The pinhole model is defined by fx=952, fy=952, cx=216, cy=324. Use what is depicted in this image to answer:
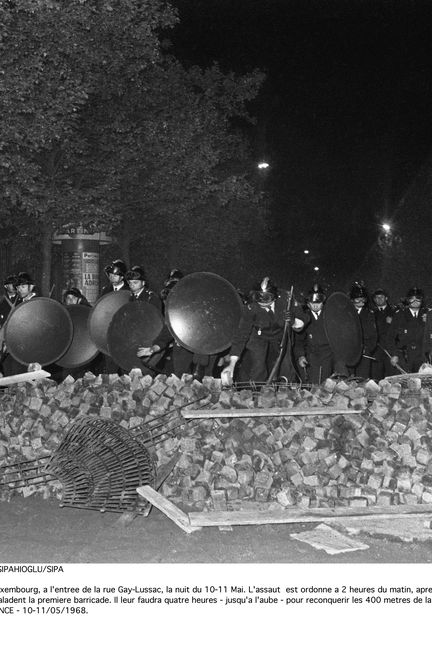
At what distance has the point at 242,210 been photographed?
3041 cm

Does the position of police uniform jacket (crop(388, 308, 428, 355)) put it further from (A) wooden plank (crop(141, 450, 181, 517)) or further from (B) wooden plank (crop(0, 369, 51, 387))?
(B) wooden plank (crop(0, 369, 51, 387))

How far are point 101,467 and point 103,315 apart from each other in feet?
11.1

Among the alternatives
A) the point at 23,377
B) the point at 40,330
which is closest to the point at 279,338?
the point at 40,330

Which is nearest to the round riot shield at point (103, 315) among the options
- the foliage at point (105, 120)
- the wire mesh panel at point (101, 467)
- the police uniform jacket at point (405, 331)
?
the wire mesh panel at point (101, 467)

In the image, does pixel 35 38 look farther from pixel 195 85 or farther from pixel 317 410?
pixel 195 85

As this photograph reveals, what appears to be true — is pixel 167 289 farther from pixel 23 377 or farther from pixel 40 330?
Answer: pixel 23 377

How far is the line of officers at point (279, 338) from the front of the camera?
971 centimetres

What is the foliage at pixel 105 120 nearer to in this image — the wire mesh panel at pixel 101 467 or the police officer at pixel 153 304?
the police officer at pixel 153 304

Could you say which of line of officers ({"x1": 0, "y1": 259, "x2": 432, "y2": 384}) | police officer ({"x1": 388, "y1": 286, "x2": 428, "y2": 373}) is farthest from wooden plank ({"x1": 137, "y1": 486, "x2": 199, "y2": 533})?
police officer ({"x1": 388, "y1": 286, "x2": 428, "y2": 373})

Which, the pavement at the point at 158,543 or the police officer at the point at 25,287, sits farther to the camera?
the police officer at the point at 25,287

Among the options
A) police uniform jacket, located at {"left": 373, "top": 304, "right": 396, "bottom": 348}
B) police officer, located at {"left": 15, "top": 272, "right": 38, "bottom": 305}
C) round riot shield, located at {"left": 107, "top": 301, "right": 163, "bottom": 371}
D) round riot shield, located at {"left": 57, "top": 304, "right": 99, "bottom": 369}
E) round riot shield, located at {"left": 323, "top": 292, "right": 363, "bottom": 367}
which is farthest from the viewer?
police uniform jacket, located at {"left": 373, "top": 304, "right": 396, "bottom": 348}

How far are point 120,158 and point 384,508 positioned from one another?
14971 millimetres

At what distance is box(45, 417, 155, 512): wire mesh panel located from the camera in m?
7.14
